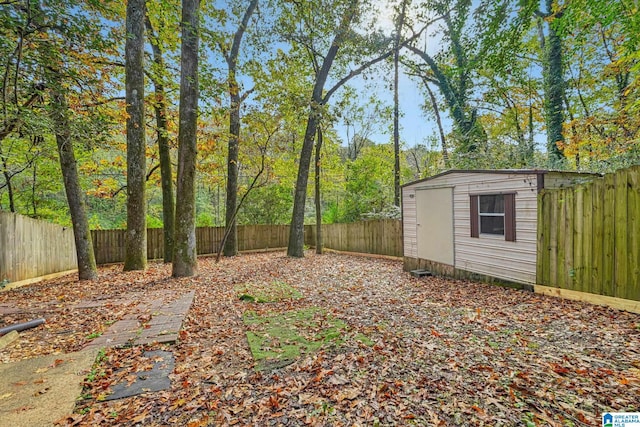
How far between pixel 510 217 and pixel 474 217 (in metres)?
0.85

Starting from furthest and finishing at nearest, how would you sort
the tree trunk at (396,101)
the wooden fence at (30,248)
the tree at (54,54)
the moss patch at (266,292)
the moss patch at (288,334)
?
1. the tree trunk at (396,101)
2. the wooden fence at (30,248)
3. the moss patch at (266,292)
4. the tree at (54,54)
5. the moss patch at (288,334)

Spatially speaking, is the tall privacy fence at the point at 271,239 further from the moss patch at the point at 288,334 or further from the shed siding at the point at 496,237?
the moss patch at the point at 288,334

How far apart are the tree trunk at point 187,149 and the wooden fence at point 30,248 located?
10.7 ft

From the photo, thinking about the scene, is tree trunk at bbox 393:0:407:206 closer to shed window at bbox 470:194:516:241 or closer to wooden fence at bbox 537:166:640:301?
shed window at bbox 470:194:516:241

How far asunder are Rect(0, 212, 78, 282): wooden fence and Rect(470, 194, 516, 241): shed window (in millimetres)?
10175

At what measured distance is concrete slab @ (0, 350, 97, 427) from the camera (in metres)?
1.92

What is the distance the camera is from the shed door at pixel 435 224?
7.23 metres

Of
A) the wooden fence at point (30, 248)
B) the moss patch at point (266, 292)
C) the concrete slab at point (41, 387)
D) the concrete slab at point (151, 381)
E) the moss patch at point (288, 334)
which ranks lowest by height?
the moss patch at point (266, 292)

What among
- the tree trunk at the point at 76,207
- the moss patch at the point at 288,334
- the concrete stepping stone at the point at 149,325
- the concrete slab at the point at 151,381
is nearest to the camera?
the concrete slab at the point at 151,381

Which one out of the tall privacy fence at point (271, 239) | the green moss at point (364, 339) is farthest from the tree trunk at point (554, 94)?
the green moss at point (364, 339)

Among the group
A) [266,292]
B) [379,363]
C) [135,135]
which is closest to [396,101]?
[135,135]

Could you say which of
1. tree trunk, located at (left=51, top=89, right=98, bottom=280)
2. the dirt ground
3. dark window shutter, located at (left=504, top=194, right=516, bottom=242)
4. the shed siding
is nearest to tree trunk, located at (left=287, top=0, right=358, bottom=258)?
the shed siding

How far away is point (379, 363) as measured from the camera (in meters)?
2.69

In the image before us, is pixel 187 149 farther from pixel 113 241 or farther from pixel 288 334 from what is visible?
pixel 113 241
